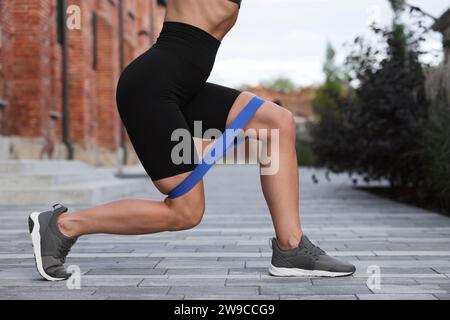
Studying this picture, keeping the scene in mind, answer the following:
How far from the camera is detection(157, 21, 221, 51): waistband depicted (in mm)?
3914

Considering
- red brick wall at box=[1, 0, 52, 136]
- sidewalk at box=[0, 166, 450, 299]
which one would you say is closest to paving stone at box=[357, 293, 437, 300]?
sidewalk at box=[0, 166, 450, 299]

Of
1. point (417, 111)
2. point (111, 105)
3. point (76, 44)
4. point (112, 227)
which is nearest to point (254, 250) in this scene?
point (112, 227)

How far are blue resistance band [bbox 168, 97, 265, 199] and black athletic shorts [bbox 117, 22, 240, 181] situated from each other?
57 mm

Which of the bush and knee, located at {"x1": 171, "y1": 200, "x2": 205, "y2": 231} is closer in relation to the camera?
knee, located at {"x1": 171, "y1": 200, "x2": 205, "y2": 231}

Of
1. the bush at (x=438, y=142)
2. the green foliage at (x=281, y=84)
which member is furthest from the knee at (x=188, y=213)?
the green foliage at (x=281, y=84)

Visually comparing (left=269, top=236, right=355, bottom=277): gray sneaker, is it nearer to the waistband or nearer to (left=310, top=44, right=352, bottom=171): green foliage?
the waistband

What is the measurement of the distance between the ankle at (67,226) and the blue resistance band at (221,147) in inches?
23.8

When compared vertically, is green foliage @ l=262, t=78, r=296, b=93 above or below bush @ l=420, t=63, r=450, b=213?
above

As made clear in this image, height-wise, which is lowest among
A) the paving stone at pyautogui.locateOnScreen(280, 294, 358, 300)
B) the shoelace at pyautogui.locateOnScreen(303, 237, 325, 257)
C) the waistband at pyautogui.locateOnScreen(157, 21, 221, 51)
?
the paving stone at pyautogui.locateOnScreen(280, 294, 358, 300)

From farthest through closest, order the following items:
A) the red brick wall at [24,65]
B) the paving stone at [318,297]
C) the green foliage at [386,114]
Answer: the red brick wall at [24,65] → the green foliage at [386,114] → the paving stone at [318,297]

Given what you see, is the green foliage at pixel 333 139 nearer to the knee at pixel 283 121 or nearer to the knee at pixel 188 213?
the knee at pixel 283 121

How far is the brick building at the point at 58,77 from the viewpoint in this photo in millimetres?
14844
